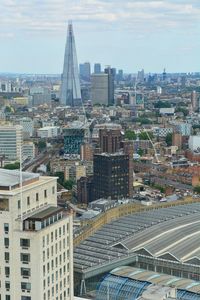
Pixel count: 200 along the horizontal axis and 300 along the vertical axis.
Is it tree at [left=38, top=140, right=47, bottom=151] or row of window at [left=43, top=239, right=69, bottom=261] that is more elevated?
row of window at [left=43, top=239, right=69, bottom=261]

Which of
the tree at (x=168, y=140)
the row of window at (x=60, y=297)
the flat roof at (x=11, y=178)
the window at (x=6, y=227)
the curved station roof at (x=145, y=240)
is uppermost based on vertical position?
the flat roof at (x=11, y=178)

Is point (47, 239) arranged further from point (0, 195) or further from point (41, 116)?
point (41, 116)

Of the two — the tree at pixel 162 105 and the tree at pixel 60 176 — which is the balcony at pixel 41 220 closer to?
the tree at pixel 60 176

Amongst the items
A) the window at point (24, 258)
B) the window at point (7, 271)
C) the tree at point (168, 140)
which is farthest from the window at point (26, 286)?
the tree at point (168, 140)

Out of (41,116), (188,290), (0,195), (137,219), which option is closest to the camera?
(0,195)

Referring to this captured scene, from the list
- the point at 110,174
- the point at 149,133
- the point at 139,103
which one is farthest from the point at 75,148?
the point at 139,103

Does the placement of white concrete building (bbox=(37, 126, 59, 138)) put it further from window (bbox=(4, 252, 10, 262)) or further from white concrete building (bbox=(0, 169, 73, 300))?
window (bbox=(4, 252, 10, 262))

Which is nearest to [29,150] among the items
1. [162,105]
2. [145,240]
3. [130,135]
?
[130,135]

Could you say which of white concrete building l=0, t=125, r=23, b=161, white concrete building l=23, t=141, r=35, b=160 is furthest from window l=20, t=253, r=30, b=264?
white concrete building l=23, t=141, r=35, b=160
